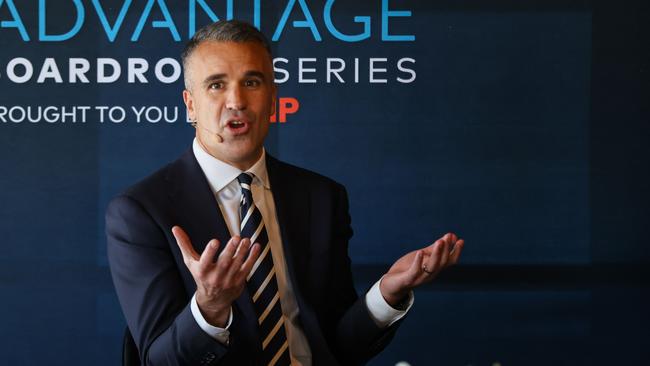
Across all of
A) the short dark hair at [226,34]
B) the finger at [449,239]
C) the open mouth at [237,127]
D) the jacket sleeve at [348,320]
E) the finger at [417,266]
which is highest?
the short dark hair at [226,34]

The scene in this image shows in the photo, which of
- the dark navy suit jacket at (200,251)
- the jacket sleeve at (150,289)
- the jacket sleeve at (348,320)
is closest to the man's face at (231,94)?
the dark navy suit jacket at (200,251)

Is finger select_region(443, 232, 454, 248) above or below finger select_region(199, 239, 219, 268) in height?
below

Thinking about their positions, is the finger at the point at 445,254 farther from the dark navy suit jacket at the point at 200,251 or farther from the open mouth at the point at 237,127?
the open mouth at the point at 237,127

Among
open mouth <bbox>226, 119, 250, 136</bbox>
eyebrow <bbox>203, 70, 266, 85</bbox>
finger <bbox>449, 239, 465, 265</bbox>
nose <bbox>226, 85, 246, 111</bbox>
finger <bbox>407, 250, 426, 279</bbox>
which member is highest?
eyebrow <bbox>203, 70, 266, 85</bbox>

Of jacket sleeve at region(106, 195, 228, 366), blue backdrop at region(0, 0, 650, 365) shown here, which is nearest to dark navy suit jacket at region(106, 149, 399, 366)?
jacket sleeve at region(106, 195, 228, 366)

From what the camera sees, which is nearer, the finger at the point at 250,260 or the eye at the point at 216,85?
the finger at the point at 250,260

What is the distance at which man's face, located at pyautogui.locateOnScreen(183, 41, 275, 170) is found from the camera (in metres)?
1.98

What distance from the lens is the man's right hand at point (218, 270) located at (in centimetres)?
152

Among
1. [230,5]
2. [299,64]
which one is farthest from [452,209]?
[230,5]

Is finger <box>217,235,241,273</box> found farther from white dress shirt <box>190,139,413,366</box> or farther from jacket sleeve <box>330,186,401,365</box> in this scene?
jacket sleeve <box>330,186,401,365</box>

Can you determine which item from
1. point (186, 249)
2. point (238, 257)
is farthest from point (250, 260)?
point (186, 249)

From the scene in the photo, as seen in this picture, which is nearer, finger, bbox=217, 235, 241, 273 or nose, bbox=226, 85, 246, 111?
finger, bbox=217, 235, 241, 273

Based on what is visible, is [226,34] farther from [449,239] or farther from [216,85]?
[449,239]

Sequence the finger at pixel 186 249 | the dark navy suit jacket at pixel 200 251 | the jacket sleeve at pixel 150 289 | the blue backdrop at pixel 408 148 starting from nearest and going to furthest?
the finger at pixel 186 249 < the jacket sleeve at pixel 150 289 < the dark navy suit jacket at pixel 200 251 < the blue backdrop at pixel 408 148
